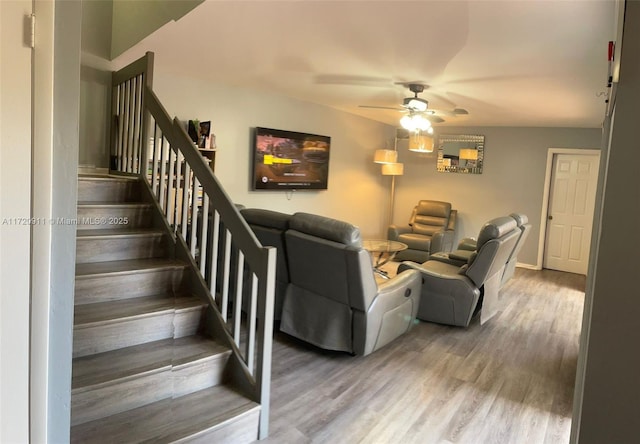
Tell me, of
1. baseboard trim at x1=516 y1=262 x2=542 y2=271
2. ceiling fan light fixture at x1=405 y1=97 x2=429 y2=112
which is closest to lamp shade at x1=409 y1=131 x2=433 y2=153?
ceiling fan light fixture at x1=405 y1=97 x2=429 y2=112

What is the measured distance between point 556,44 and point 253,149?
3666mm

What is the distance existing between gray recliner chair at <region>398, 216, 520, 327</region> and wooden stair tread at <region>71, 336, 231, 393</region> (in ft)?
7.64

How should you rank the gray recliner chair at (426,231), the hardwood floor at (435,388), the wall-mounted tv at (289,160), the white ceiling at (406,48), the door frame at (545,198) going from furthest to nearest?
the door frame at (545,198), the gray recliner chair at (426,231), the wall-mounted tv at (289,160), the white ceiling at (406,48), the hardwood floor at (435,388)

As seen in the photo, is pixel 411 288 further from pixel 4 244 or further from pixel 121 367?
pixel 4 244

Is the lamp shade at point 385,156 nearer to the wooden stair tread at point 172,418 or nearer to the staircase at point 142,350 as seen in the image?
the staircase at point 142,350

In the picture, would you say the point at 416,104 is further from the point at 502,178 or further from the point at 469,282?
the point at 502,178

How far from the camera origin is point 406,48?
3.38m

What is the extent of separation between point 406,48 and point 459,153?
16.0 feet

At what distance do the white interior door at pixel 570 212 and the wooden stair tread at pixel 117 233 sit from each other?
637 cm

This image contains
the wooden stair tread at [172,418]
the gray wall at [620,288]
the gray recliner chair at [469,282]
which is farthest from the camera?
the gray recliner chair at [469,282]

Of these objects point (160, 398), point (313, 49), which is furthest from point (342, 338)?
point (313, 49)

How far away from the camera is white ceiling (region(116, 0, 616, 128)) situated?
8.70 feet

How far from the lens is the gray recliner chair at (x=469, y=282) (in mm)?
4000

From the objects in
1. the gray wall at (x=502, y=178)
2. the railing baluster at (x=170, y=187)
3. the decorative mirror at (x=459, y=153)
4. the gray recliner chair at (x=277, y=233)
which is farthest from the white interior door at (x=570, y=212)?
the railing baluster at (x=170, y=187)
